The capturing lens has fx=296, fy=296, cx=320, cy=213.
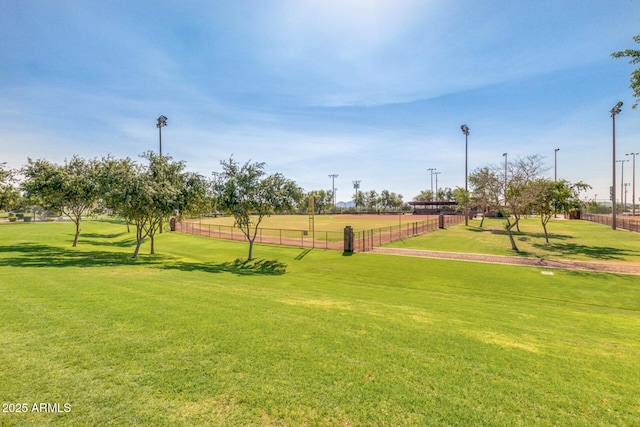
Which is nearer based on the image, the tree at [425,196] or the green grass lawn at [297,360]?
the green grass lawn at [297,360]

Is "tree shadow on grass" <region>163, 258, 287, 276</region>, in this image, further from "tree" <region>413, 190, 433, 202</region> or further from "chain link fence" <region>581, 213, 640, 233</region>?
"tree" <region>413, 190, 433, 202</region>

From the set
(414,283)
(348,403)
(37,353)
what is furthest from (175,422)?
(414,283)

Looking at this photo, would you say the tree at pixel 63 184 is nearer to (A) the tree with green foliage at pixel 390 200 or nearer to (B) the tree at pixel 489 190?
(B) the tree at pixel 489 190

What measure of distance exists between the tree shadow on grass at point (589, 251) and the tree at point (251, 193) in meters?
23.0

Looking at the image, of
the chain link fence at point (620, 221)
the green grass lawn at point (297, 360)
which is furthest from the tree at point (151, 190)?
the chain link fence at point (620, 221)

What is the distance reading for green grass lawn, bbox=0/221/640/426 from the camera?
3.93 m

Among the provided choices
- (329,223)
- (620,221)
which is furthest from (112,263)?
(620,221)

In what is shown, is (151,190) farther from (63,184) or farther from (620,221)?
(620,221)

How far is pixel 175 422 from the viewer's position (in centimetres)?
363

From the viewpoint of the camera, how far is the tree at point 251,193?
24688 mm

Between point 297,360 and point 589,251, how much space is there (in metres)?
30.5

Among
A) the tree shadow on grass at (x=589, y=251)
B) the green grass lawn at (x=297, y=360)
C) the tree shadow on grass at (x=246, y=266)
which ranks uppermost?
the green grass lawn at (x=297, y=360)

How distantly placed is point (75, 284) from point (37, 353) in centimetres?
677

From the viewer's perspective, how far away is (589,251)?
A: 25031mm
